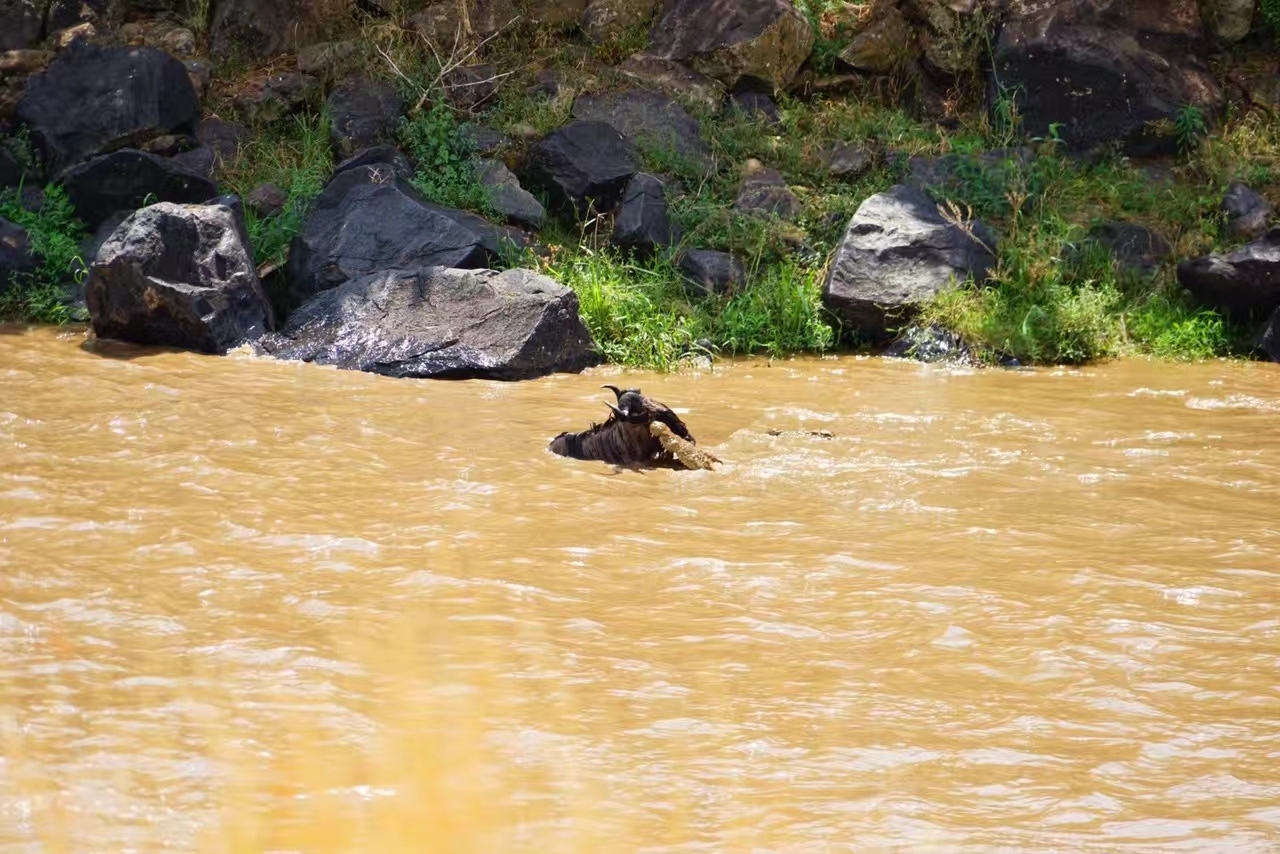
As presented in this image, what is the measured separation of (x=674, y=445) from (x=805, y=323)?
3.90 metres

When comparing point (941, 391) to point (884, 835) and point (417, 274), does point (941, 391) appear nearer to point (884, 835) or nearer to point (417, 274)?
point (417, 274)

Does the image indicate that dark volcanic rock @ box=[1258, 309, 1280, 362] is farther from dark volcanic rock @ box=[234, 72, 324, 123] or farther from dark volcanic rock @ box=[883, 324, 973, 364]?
dark volcanic rock @ box=[234, 72, 324, 123]

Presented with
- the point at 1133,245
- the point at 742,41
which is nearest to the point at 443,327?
the point at 742,41

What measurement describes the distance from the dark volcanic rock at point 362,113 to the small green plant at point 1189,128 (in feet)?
22.2

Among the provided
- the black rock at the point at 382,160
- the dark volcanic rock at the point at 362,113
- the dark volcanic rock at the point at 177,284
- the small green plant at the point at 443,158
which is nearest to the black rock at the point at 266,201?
the black rock at the point at 382,160

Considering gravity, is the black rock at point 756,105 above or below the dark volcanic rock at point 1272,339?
above

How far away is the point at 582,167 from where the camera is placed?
11070 mm

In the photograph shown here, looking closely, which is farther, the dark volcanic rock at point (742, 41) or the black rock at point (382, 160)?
the dark volcanic rock at point (742, 41)

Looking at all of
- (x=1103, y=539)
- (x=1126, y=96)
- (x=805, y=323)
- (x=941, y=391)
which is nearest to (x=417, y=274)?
(x=805, y=323)

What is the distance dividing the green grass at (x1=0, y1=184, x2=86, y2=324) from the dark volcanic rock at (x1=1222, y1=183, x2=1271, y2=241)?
29.1ft

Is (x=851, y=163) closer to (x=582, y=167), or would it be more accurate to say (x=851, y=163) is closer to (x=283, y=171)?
(x=582, y=167)

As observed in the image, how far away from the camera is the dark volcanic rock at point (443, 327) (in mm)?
8664

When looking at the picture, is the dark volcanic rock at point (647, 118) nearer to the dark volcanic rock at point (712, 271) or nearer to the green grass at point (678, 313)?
the dark volcanic rock at point (712, 271)

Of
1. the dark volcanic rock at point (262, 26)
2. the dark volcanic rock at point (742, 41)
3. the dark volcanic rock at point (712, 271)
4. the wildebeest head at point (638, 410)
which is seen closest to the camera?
the wildebeest head at point (638, 410)
